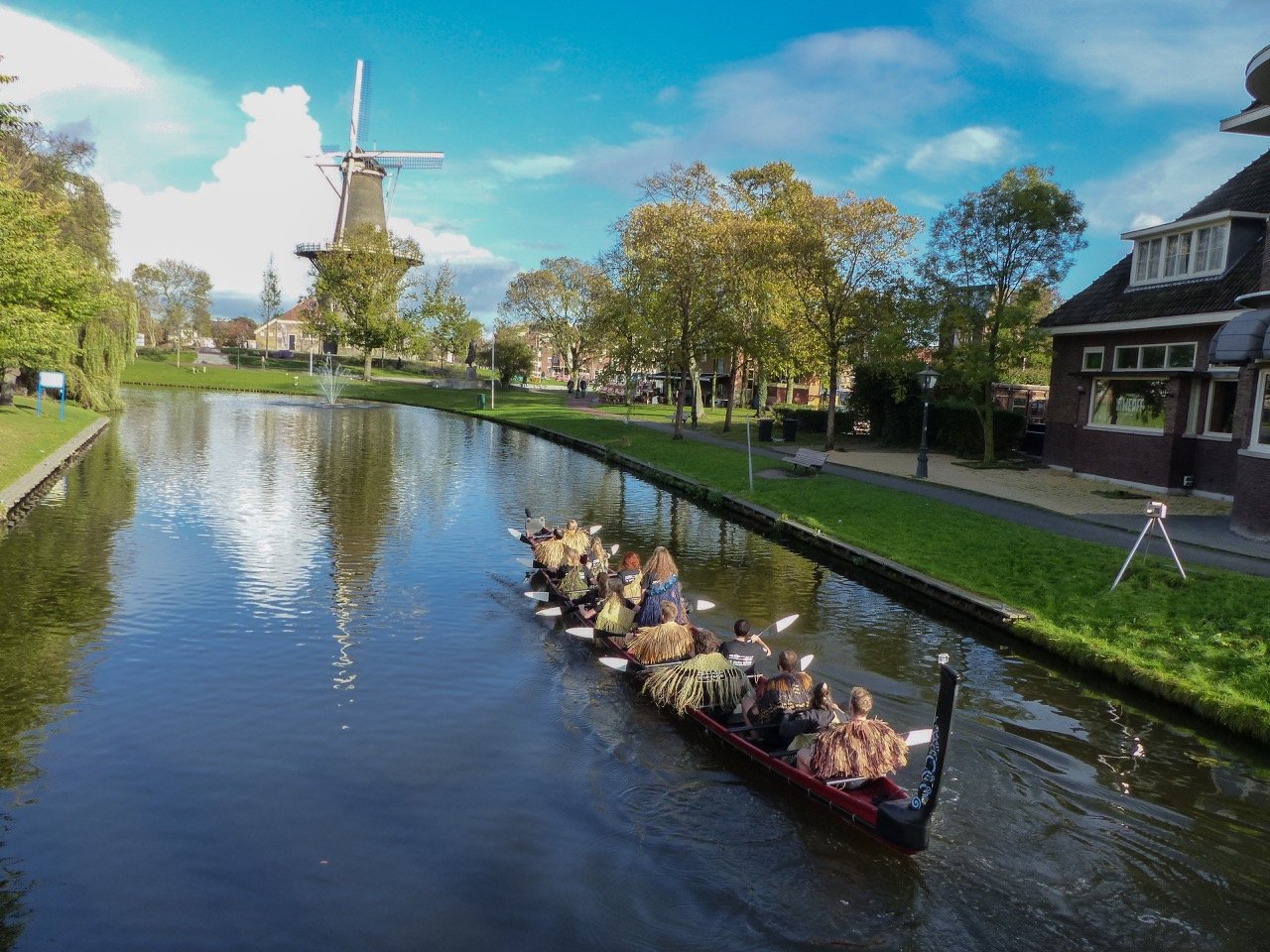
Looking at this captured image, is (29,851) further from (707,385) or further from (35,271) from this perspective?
(707,385)

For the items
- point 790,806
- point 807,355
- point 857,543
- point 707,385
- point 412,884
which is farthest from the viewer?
point 707,385

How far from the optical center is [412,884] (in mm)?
8367

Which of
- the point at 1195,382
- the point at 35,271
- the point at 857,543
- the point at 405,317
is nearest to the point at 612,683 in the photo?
Result: the point at 857,543

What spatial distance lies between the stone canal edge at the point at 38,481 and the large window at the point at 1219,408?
1272 inches

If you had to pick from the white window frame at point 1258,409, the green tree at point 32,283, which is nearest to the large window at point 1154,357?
the white window frame at point 1258,409

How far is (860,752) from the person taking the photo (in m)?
9.61

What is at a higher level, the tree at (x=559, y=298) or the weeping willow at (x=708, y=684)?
the tree at (x=559, y=298)

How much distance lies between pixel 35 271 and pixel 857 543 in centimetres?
2603

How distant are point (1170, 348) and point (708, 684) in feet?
76.7

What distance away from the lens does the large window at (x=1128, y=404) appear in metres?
28.4

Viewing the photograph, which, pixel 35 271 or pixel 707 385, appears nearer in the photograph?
pixel 35 271

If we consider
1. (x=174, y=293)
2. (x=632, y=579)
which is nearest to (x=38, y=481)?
(x=632, y=579)

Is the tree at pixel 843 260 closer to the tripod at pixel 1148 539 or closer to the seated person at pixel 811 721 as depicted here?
the tripod at pixel 1148 539

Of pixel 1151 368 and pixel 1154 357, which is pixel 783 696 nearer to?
pixel 1151 368
